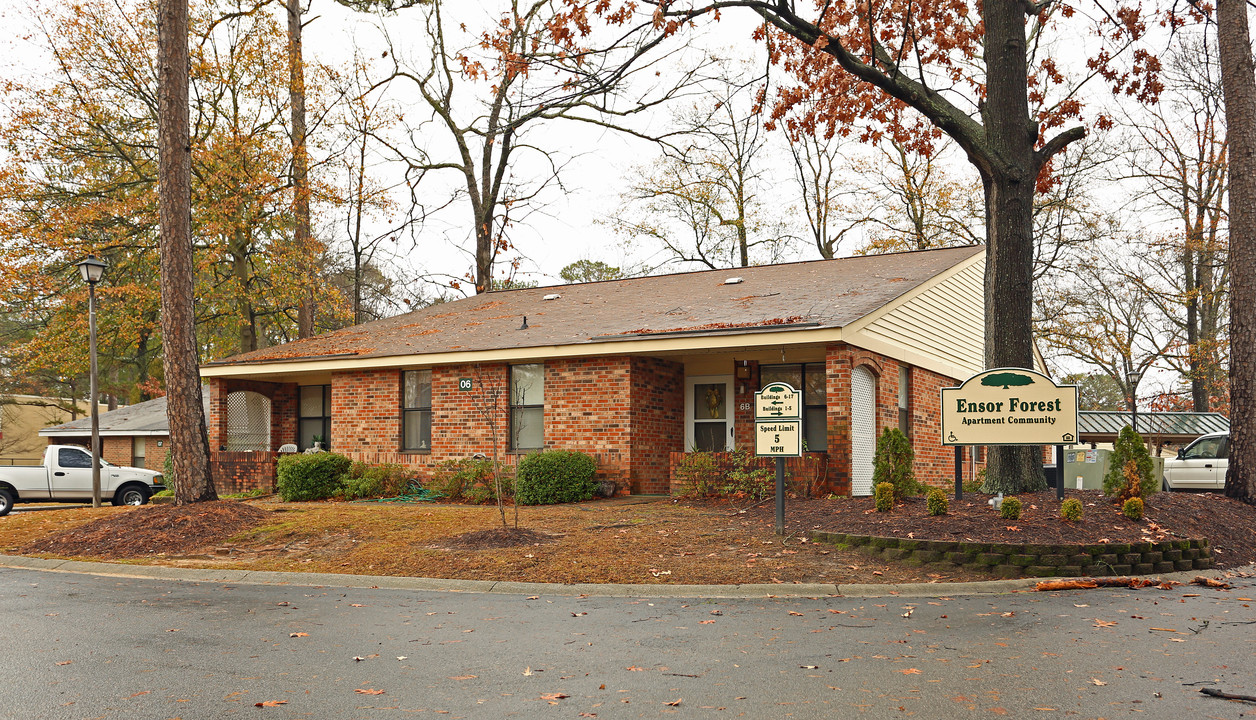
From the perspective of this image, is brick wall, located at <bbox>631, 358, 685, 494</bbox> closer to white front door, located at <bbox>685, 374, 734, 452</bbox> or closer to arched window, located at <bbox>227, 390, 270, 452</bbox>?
white front door, located at <bbox>685, 374, 734, 452</bbox>

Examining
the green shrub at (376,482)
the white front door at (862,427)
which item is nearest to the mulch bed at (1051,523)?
the white front door at (862,427)

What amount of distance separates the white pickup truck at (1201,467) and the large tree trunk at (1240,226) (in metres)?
6.26

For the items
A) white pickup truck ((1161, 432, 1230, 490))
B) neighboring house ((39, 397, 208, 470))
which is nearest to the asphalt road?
white pickup truck ((1161, 432, 1230, 490))

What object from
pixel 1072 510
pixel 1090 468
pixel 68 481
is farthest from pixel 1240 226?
pixel 68 481

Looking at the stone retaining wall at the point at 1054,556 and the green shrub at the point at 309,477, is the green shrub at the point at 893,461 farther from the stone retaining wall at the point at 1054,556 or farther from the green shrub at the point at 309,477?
the green shrub at the point at 309,477

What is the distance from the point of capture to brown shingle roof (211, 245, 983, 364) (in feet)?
52.2

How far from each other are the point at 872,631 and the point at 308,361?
1601 centimetres

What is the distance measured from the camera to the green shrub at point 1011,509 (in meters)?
9.54

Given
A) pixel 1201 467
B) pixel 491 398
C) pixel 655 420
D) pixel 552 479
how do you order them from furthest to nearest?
1. pixel 1201 467
2. pixel 491 398
3. pixel 655 420
4. pixel 552 479

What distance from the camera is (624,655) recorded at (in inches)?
229

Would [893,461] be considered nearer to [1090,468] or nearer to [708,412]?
[708,412]

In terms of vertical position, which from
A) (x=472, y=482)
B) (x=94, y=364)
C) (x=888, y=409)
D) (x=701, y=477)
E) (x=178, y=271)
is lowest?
(x=472, y=482)

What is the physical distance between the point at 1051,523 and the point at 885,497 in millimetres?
1948

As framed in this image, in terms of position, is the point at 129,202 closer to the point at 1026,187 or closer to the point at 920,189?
the point at 1026,187
